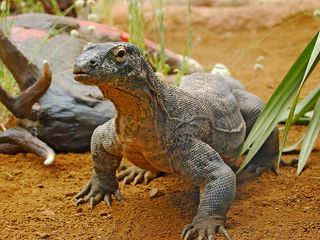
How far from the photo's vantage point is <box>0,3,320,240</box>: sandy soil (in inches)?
155

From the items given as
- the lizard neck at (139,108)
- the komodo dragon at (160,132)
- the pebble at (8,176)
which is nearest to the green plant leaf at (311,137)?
the komodo dragon at (160,132)

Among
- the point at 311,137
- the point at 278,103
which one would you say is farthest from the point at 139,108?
the point at 311,137

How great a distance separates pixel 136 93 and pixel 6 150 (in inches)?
90.7

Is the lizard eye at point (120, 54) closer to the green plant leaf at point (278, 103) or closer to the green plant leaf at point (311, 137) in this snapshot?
the green plant leaf at point (278, 103)

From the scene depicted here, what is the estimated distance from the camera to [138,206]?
4.48 meters

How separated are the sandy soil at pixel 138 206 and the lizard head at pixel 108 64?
1.08m

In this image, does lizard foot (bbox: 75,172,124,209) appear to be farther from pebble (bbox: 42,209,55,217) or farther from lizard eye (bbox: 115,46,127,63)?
lizard eye (bbox: 115,46,127,63)

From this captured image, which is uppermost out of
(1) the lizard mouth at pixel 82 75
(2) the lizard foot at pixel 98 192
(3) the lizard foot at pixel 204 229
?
(1) the lizard mouth at pixel 82 75

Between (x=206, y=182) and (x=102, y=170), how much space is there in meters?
0.93

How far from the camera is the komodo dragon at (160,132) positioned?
3561 mm

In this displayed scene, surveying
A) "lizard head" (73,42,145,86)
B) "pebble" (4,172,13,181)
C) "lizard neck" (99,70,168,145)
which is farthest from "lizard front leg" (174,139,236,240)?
"pebble" (4,172,13,181)

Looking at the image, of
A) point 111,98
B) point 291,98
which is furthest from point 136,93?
point 291,98

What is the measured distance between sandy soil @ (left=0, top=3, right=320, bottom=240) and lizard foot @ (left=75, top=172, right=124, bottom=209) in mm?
60

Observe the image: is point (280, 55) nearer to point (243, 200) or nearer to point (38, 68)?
point (38, 68)
